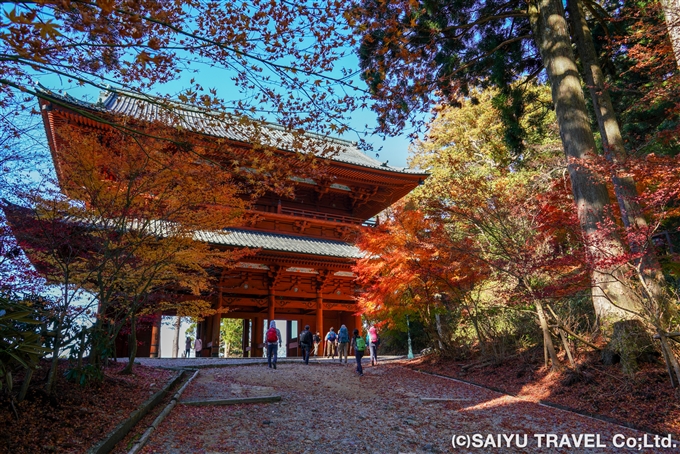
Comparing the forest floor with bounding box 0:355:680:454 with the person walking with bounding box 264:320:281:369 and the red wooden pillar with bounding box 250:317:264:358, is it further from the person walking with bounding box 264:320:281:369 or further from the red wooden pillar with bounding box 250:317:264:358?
the red wooden pillar with bounding box 250:317:264:358

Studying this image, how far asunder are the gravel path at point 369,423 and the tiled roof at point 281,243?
5764 mm

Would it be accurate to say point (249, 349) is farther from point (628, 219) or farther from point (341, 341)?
point (628, 219)

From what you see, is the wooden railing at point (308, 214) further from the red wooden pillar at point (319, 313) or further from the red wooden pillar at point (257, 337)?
A: the red wooden pillar at point (257, 337)

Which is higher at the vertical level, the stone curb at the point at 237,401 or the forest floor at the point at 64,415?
the forest floor at the point at 64,415

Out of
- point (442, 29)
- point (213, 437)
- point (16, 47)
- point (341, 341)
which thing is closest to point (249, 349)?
point (341, 341)

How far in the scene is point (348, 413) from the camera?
6.20 metres

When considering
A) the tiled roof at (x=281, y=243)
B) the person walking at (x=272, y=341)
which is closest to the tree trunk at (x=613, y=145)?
the person walking at (x=272, y=341)

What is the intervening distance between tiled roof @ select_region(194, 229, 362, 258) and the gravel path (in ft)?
18.9

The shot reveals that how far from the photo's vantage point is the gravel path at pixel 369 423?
4.63m

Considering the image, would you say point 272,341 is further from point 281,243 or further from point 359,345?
point 281,243

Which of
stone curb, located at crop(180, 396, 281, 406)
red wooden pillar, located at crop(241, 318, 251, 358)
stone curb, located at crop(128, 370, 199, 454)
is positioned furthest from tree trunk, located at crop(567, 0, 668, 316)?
red wooden pillar, located at crop(241, 318, 251, 358)

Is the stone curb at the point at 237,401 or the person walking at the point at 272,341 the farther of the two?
the person walking at the point at 272,341

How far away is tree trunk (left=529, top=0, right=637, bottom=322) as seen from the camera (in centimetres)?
719

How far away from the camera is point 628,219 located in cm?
837
